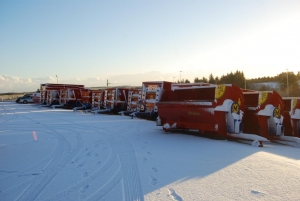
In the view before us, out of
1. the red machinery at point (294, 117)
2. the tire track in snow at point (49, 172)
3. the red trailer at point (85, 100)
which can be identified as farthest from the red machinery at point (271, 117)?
the red trailer at point (85, 100)

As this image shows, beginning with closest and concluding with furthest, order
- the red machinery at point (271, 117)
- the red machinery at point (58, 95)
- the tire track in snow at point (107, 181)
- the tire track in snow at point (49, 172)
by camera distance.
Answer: the tire track in snow at point (107, 181) < the tire track in snow at point (49, 172) < the red machinery at point (271, 117) < the red machinery at point (58, 95)

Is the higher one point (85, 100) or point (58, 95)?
point (58, 95)

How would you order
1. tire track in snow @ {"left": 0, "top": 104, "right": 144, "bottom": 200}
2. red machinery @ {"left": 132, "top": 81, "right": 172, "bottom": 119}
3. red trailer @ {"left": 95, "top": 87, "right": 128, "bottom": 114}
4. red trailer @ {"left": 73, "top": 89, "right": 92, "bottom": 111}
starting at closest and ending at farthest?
tire track in snow @ {"left": 0, "top": 104, "right": 144, "bottom": 200} < red machinery @ {"left": 132, "top": 81, "right": 172, "bottom": 119} < red trailer @ {"left": 95, "top": 87, "right": 128, "bottom": 114} < red trailer @ {"left": 73, "top": 89, "right": 92, "bottom": 111}

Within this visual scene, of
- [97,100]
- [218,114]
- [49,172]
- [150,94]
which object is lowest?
[49,172]

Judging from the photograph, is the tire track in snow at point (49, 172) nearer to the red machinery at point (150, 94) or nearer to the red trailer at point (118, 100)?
the red machinery at point (150, 94)

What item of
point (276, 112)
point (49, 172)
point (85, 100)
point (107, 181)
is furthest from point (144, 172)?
point (85, 100)

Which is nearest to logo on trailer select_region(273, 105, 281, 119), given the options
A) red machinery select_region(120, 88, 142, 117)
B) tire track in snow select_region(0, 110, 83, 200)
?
tire track in snow select_region(0, 110, 83, 200)

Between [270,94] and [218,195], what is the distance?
581 cm

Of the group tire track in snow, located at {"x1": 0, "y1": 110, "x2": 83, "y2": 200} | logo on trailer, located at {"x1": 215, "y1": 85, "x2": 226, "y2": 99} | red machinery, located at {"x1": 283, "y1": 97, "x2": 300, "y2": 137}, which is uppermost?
logo on trailer, located at {"x1": 215, "y1": 85, "x2": 226, "y2": 99}

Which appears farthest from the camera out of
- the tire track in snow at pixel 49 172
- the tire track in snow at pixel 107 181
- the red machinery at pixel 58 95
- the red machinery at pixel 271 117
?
the red machinery at pixel 58 95

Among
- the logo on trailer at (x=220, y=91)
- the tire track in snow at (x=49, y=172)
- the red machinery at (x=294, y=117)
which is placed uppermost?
the logo on trailer at (x=220, y=91)

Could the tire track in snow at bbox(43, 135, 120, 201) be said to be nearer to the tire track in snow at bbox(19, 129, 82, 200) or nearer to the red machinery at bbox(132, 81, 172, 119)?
the tire track in snow at bbox(19, 129, 82, 200)

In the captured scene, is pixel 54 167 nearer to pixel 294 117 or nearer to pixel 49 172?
pixel 49 172

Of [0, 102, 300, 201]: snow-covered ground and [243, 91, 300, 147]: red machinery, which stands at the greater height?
[243, 91, 300, 147]: red machinery
